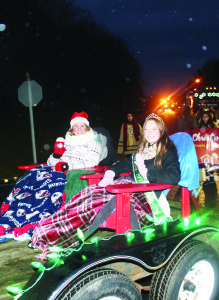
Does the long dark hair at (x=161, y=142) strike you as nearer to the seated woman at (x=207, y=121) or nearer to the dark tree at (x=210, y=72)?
the seated woman at (x=207, y=121)

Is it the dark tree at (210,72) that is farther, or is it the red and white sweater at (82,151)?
the dark tree at (210,72)

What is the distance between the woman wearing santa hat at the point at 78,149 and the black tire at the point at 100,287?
2206 mm

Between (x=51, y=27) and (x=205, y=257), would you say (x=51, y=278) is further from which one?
(x=51, y=27)

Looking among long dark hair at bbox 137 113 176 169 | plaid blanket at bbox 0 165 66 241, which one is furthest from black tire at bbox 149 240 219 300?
plaid blanket at bbox 0 165 66 241

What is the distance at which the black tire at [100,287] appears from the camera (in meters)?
1.72

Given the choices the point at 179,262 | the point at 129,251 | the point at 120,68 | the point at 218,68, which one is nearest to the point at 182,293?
the point at 179,262

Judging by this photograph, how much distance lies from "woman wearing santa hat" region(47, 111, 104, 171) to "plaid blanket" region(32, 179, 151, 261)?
1430 millimetres

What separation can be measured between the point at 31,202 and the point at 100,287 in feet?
5.70

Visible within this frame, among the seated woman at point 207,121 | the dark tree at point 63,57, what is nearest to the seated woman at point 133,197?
the seated woman at point 207,121

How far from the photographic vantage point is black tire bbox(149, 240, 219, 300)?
218 cm

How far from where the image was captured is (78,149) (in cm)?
431

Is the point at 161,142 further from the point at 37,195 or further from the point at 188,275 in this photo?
the point at 37,195

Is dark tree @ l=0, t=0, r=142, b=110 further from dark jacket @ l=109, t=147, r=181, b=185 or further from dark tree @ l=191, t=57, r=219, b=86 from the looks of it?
dark tree @ l=191, t=57, r=219, b=86

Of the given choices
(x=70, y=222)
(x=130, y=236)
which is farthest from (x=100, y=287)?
(x=70, y=222)
